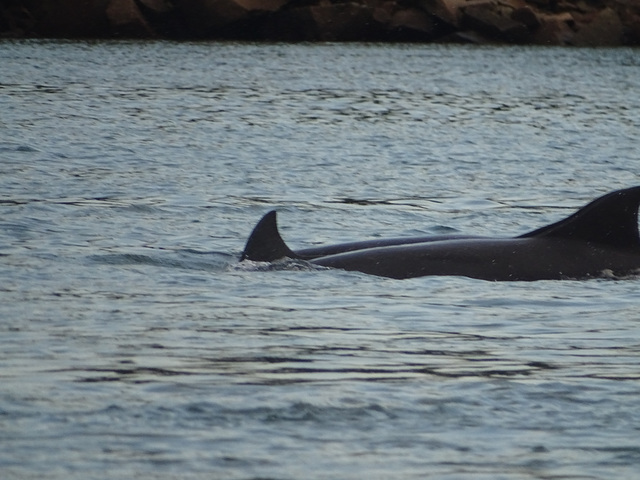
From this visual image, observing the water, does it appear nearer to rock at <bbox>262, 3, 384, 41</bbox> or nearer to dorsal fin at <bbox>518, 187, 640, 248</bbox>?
dorsal fin at <bbox>518, 187, 640, 248</bbox>

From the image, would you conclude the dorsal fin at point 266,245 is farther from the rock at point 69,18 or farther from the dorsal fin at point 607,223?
the rock at point 69,18

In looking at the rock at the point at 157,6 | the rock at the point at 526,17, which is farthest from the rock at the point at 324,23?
the rock at the point at 526,17

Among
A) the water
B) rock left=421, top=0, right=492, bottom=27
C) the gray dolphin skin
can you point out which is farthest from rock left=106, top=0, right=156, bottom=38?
the gray dolphin skin

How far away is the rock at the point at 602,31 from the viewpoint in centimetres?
8062

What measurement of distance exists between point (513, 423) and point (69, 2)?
65.1 meters

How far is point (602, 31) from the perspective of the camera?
266 ft

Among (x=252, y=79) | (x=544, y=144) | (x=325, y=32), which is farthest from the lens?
(x=325, y=32)

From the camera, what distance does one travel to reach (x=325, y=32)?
76.9 meters

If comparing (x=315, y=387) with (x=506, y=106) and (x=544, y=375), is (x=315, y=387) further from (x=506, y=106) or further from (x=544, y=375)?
(x=506, y=106)

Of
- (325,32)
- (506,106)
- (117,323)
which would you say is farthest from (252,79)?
(117,323)

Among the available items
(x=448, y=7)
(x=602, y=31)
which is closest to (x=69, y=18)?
(x=448, y=7)

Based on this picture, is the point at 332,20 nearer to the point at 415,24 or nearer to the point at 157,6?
the point at 415,24

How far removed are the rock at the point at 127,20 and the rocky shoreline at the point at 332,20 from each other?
46 mm

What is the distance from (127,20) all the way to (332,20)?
10.4 m
